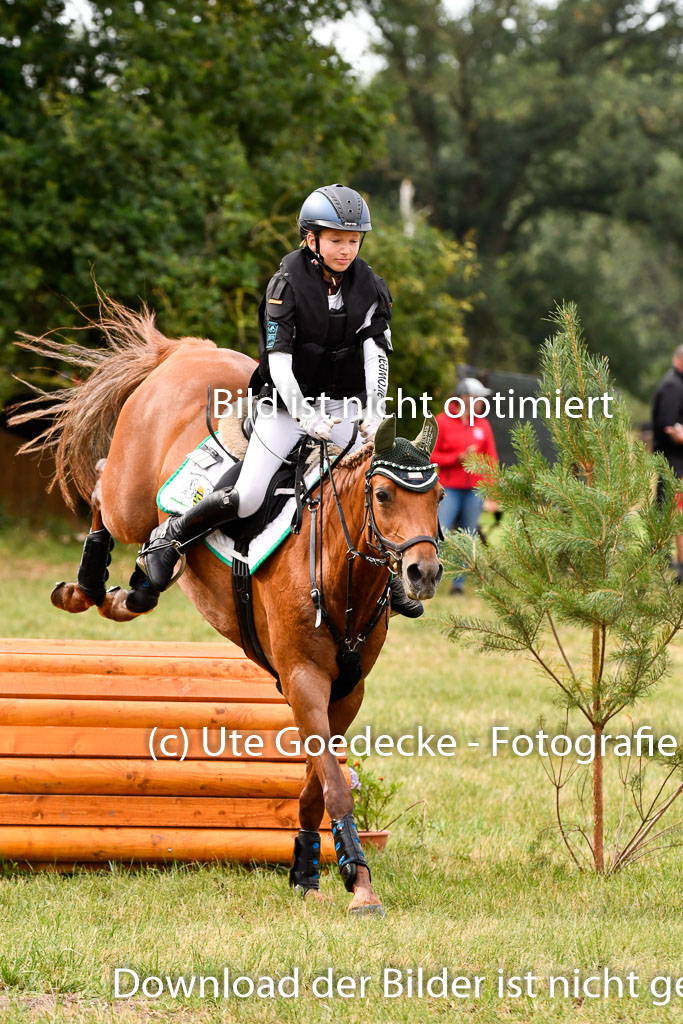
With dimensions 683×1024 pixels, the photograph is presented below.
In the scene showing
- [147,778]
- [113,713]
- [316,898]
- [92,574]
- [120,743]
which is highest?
[92,574]

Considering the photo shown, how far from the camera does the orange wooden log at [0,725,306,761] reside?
5.61 meters

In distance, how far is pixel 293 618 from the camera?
16.0 ft

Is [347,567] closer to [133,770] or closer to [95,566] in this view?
[133,770]

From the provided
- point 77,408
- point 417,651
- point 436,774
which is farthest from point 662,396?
point 77,408

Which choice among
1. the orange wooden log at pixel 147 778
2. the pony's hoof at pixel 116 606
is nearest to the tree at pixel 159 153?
the pony's hoof at pixel 116 606

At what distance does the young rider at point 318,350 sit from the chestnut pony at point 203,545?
275 millimetres

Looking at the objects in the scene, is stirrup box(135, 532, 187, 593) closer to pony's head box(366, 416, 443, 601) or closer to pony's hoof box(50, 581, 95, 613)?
pony's hoof box(50, 581, 95, 613)

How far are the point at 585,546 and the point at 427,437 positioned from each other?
1020 millimetres

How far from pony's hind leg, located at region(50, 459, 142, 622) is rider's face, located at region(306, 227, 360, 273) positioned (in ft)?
7.45

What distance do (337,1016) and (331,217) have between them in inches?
115

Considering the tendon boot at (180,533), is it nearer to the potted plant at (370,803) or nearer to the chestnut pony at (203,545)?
the chestnut pony at (203,545)

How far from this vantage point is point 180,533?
543 cm

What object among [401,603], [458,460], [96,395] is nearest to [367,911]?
[401,603]

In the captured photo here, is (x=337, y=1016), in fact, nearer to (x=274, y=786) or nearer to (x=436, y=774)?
(x=274, y=786)
